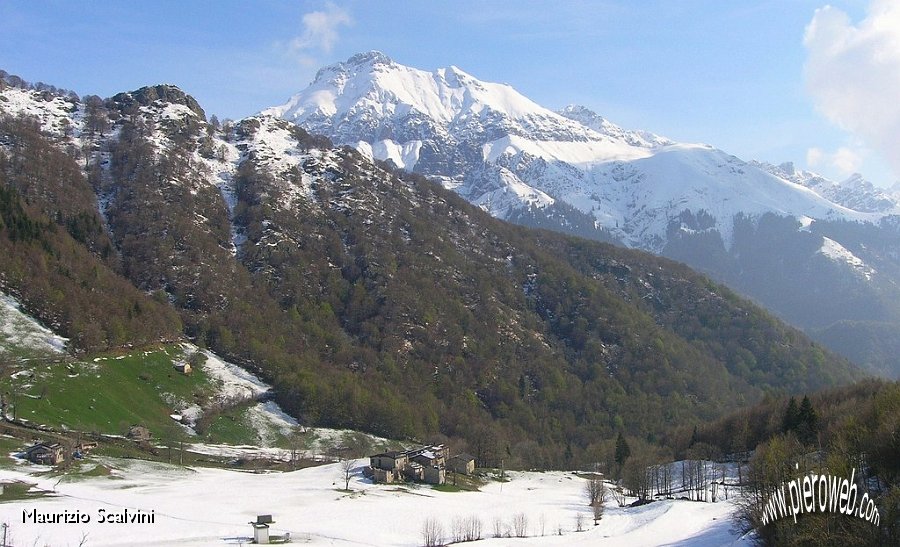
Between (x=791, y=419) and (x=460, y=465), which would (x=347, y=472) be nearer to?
(x=460, y=465)

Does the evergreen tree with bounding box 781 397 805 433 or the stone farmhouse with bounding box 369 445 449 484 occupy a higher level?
the evergreen tree with bounding box 781 397 805 433

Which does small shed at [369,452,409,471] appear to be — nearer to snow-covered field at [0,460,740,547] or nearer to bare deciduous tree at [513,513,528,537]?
snow-covered field at [0,460,740,547]

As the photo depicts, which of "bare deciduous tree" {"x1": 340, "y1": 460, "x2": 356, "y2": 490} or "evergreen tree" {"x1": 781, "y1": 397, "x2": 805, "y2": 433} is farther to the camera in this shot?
"evergreen tree" {"x1": 781, "y1": 397, "x2": 805, "y2": 433}

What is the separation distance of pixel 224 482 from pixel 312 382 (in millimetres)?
69256

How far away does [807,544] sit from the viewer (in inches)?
1720

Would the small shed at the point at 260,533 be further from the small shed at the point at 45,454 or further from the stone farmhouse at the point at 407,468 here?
the stone farmhouse at the point at 407,468

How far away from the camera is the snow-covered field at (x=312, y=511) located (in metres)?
66.4

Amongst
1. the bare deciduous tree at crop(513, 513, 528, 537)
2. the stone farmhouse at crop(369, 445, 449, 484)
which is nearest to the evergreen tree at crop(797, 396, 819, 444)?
the bare deciduous tree at crop(513, 513, 528, 537)

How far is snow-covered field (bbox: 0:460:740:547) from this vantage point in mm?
66438

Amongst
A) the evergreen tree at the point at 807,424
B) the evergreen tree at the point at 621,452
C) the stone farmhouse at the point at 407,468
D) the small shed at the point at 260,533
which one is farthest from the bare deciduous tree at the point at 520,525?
the evergreen tree at the point at 621,452

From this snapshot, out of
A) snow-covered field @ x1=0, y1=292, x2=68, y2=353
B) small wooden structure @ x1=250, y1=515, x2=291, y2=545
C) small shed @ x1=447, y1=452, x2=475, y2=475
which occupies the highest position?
snow-covered field @ x1=0, y1=292, x2=68, y2=353

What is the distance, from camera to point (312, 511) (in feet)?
270

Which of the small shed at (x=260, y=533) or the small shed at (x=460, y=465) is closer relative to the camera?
the small shed at (x=260, y=533)

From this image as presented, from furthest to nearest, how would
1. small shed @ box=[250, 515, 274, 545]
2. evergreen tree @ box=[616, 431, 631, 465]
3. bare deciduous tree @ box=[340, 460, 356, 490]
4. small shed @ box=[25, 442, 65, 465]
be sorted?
evergreen tree @ box=[616, 431, 631, 465]
bare deciduous tree @ box=[340, 460, 356, 490]
small shed @ box=[25, 442, 65, 465]
small shed @ box=[250, 515, 274, 545]
